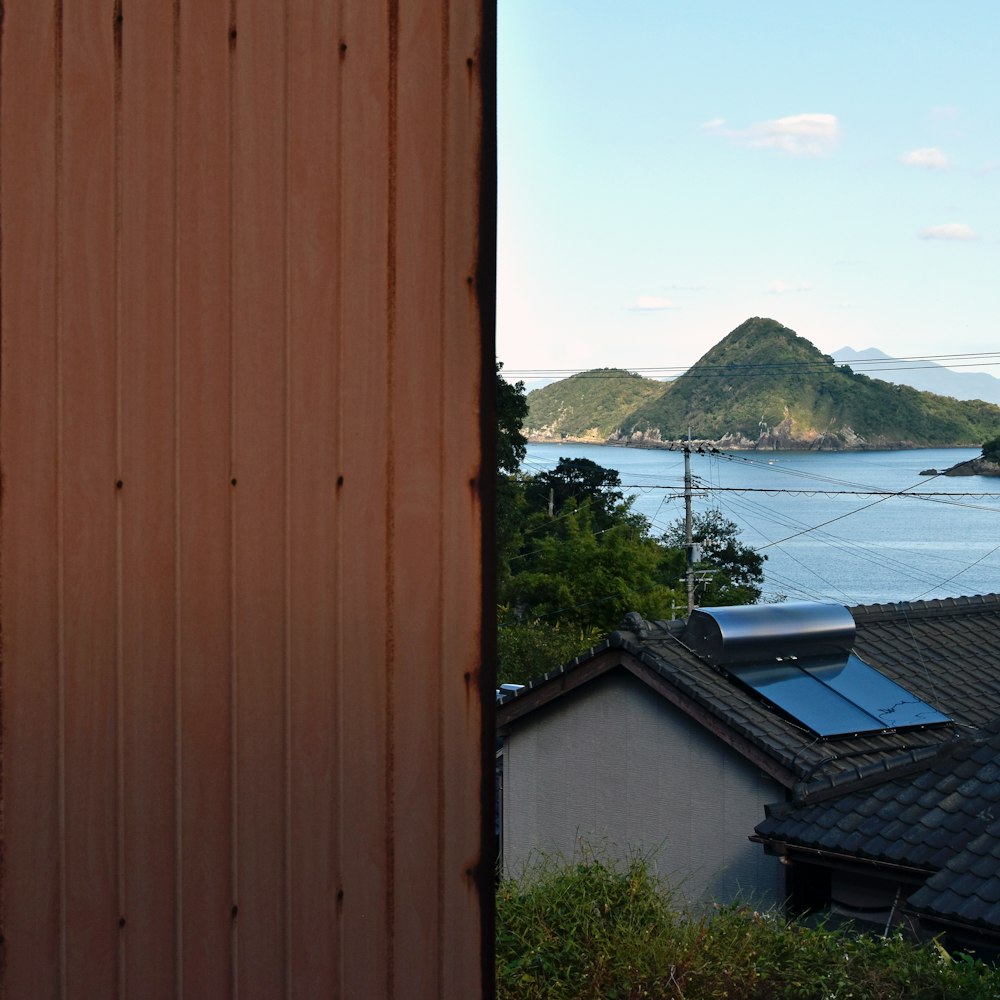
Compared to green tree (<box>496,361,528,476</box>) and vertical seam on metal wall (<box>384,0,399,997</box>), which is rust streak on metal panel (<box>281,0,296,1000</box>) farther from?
green tree (<box>496,361,528,476</box>)

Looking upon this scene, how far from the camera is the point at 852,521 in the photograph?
391ft

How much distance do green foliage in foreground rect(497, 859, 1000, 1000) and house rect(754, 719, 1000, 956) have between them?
5.84ft

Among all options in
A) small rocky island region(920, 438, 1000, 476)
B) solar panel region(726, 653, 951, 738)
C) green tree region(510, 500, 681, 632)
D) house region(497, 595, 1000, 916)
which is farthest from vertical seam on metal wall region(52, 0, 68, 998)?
small rocky island region(920, 438, 1000, 476)

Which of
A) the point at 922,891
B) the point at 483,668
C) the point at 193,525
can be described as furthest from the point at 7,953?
the point at 922,891

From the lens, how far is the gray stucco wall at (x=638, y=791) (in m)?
9.12

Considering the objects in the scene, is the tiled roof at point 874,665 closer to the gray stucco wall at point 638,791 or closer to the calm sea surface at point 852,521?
the gray stucco wall at point 638,791

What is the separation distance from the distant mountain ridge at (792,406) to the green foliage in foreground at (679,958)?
87.5 m

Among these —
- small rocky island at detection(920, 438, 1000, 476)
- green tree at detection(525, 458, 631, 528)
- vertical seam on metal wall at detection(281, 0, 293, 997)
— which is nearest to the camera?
vertical seam on metal wall at detection(281, 0, 293, 997)

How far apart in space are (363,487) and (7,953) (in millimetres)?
813

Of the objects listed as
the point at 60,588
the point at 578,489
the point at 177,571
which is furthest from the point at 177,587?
the point at 578,489

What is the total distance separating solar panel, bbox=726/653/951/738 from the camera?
380 inches

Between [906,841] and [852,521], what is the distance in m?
116

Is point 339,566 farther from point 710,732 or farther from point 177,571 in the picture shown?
point 710,732

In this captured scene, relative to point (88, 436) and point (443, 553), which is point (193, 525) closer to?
point (88, 436)
